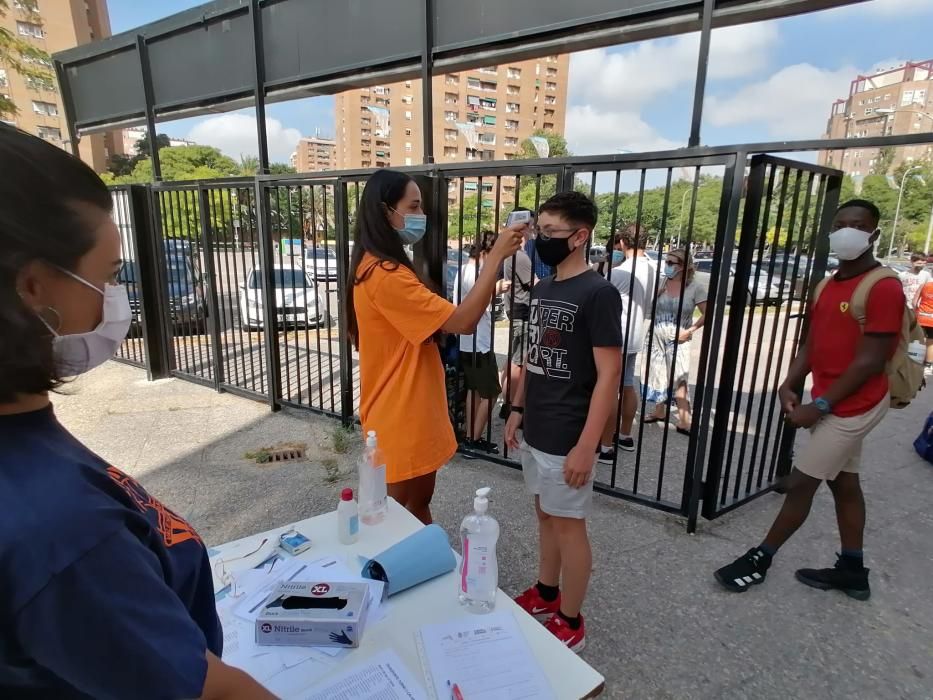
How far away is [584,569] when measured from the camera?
2109mm

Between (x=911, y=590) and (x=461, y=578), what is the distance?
8.80 feet

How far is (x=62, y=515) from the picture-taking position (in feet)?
1.89

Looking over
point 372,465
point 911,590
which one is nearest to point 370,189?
point 372,465

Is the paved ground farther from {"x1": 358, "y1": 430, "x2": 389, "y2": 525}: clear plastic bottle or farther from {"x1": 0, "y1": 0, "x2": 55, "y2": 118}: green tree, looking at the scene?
{"x1": 0, "y1": 0, "x2": 55, "y2": 118}: green tree

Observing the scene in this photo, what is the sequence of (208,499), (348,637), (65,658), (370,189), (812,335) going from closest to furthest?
(65,658) → (348,637) → (370,189) → (812,335) → (208,499)

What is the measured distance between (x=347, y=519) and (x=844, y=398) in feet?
7.57

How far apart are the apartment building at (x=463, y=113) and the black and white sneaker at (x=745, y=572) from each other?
67179 mm

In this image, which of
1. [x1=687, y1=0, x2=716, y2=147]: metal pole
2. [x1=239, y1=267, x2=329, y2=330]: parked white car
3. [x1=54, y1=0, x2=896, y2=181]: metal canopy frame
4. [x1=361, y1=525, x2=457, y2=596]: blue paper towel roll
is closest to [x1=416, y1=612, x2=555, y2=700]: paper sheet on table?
[x1=361, y1=525, x2=457, y2=596]: blue paper towel roll

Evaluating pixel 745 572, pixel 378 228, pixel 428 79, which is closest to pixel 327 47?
pixel 428 79

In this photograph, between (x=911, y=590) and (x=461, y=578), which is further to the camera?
(x=911, y=590)

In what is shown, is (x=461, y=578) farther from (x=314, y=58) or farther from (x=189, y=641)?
(x=314, y=58)

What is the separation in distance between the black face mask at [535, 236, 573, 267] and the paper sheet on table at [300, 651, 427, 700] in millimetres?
1516

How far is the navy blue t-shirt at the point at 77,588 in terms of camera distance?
559 millimetres

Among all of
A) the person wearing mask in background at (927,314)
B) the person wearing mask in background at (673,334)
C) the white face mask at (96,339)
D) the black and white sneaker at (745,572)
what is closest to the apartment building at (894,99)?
the person wearing mask in background at (927,314)
